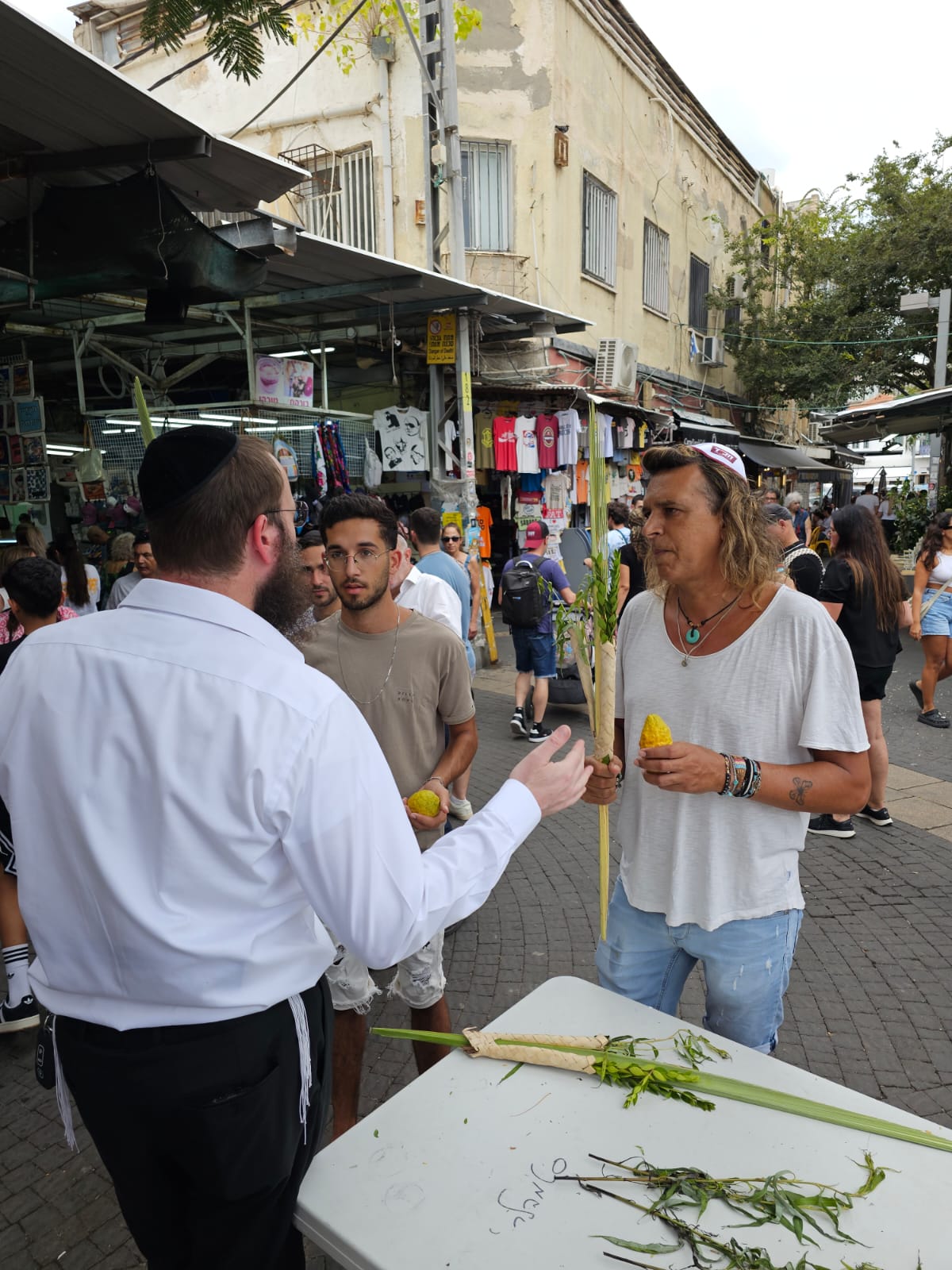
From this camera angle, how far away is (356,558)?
2.96 meters

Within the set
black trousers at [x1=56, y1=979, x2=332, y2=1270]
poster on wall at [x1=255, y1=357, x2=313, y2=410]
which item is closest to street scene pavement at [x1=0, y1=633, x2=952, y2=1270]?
black trousers at [x1=56, y1=979, x2=332, y2=1270]

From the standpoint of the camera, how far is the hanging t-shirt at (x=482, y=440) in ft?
38.8

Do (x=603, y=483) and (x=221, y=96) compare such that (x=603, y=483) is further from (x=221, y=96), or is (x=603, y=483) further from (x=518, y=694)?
(x=221, y=96)

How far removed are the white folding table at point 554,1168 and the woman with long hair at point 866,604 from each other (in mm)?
4134

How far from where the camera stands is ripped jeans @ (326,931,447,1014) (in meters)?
2.65

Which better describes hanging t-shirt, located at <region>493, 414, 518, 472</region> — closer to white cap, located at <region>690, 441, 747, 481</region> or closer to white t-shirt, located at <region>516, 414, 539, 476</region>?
white t-shirt, located at <region>516, 414, 539, 476</region>

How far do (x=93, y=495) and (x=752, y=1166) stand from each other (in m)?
8.43

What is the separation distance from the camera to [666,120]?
16531 mm

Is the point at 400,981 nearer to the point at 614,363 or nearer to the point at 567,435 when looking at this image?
the point at 567,435

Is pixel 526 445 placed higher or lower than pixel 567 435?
lower

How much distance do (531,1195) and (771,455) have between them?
2112cm

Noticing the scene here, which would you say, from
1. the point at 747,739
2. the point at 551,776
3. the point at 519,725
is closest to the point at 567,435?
the point at 519,725

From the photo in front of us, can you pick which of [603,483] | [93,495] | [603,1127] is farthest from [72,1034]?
[93,495]

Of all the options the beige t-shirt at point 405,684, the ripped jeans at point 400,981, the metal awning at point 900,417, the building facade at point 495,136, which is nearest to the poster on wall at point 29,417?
the beige t-shirt at point 405,684
